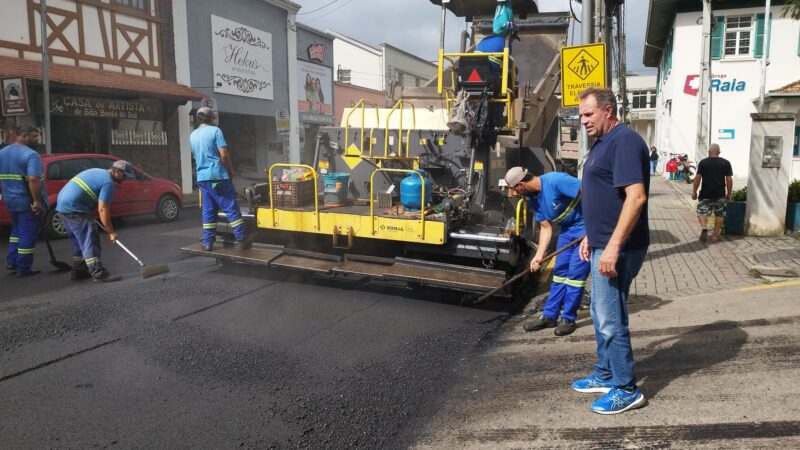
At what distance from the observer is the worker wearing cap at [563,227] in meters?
4.85

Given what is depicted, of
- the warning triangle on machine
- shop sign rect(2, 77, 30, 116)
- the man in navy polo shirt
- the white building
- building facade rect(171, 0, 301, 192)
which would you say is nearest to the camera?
the man in navy polo shirt

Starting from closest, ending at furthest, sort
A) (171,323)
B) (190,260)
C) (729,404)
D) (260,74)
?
(729,404), (171,323), (190,260), (260,74)

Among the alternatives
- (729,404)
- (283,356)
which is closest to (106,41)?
(283,356)

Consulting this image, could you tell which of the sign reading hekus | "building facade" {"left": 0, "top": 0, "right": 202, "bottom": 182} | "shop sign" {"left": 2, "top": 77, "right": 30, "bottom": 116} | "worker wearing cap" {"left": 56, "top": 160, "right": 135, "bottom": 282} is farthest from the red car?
the sign reading hekus

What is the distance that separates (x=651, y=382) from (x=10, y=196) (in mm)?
7375

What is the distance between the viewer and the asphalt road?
10.7 ft

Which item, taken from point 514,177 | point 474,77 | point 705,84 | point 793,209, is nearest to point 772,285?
point 514,177

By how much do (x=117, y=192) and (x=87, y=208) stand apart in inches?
187

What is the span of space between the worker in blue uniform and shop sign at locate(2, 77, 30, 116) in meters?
5.60

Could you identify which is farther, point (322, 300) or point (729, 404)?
point (322, 300)

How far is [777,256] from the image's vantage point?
757 cm

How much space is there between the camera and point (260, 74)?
2312cm

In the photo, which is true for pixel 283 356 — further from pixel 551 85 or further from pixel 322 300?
pixel 551 85

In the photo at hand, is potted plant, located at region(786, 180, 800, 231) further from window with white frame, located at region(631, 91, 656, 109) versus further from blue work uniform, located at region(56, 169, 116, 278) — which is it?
window with white frame, located at region(631, 91, 656, 109)
